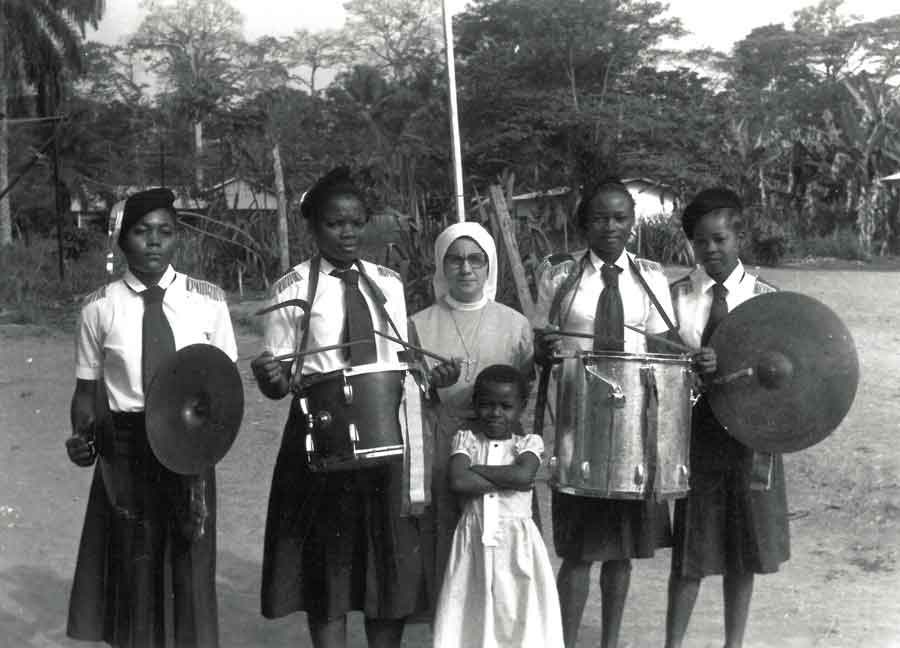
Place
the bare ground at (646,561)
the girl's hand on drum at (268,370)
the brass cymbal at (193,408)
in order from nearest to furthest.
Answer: the brass cymbal at (193,408) → the girl's hand on drum at (268,370) → the bare ground at (646,561)

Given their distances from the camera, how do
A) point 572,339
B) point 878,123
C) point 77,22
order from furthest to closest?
1. point 77,22
2. point 878,123
3. point 572,339

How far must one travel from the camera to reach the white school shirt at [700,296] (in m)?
4.45

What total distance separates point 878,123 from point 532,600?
32.5 m

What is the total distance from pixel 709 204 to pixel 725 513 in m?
1.23

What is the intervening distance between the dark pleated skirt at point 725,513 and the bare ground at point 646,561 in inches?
27.1

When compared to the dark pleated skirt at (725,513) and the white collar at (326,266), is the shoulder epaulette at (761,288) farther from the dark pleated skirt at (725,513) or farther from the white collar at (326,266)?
the white collar at (326,266)

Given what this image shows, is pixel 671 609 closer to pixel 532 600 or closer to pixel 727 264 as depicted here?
pixel 532 600

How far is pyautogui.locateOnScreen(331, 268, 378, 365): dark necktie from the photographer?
4062 mm

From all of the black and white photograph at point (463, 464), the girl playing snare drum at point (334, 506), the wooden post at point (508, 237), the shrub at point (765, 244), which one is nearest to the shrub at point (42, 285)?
the wooden post at point (508, 237)

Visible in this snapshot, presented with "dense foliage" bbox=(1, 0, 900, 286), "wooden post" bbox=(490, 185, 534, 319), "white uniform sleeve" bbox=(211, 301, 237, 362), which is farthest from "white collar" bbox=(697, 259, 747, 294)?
"dense foliage" bbox=(1, 0, 900, 286)

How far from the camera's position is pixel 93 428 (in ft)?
13.1

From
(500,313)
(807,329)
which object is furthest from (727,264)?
(500,313)

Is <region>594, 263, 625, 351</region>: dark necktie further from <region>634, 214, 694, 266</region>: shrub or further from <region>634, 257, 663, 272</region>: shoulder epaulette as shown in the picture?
<region>634, 214, 694, 266</region>: shrub

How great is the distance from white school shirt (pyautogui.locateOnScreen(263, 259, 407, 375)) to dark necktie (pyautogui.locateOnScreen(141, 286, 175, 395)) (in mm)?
357
